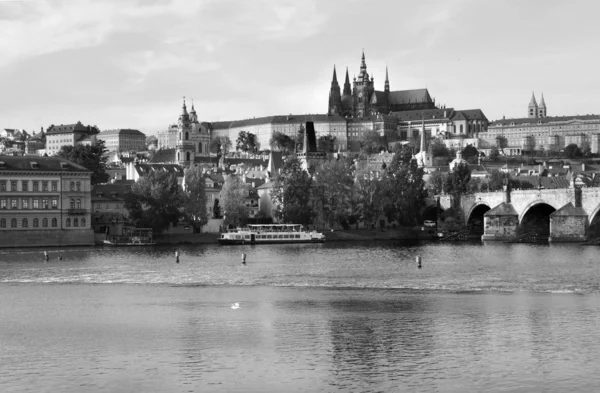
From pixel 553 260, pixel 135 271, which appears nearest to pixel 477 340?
pixel 135 271

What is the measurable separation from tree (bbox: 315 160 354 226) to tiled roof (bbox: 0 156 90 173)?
28.5m

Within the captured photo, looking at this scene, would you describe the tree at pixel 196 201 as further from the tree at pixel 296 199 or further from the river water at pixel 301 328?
the river water at pixel 301 328

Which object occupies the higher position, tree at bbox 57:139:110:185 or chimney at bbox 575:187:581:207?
tree at bbox 57:139:110:185

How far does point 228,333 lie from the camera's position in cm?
3997

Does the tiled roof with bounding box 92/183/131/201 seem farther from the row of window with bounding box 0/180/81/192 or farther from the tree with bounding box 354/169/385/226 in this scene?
the tree with bounding box 354/169/385/226

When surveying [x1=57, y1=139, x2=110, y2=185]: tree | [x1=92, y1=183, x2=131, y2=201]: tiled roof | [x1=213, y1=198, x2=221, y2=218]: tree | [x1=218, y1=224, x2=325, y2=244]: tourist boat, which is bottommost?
[x1=218, y1=224, x2=325, y2=244]: tourist boat

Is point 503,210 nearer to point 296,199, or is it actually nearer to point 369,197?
point 369,197

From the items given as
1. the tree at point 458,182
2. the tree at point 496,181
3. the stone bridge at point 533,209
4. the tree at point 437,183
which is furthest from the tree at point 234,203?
the tree at point 496,181

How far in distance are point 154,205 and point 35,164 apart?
12204mm

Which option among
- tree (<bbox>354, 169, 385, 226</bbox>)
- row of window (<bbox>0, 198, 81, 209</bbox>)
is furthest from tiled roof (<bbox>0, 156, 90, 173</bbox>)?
tree (<bbox>354, 169, 385, 226</bbox>)

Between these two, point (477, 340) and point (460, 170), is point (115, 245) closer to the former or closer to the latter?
point (460, 170)

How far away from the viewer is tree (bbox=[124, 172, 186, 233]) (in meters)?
107

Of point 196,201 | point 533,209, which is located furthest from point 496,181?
point 196,201

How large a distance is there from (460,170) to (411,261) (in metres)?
68.1
